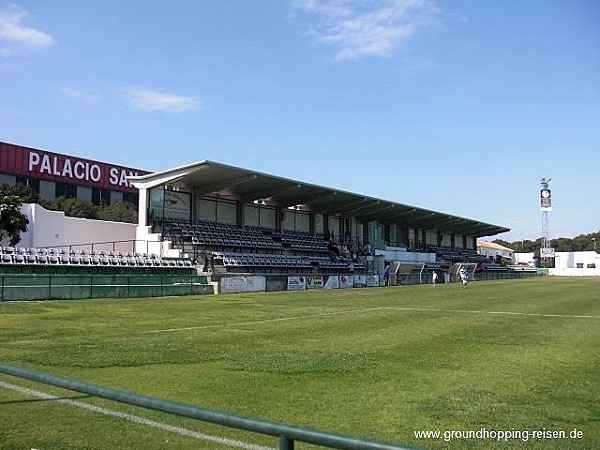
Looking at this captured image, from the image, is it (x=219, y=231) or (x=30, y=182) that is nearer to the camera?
(x=219, y=231)

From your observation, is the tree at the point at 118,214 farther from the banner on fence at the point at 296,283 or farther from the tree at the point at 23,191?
the banner on fence at the point at 296,283

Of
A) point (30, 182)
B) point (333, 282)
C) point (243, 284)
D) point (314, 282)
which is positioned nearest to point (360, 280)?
point (333, 282)

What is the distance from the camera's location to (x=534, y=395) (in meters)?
8.27

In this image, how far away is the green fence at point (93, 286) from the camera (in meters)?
25.0

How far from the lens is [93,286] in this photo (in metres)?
28.4

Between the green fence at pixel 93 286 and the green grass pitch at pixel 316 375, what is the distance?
703 cm

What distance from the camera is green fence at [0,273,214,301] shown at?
25.0 m

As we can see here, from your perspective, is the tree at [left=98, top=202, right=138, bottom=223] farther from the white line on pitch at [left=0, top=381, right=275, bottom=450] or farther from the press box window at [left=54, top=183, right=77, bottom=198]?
the white line on pitch at [left=0, top=381, right=275, bottom=450]

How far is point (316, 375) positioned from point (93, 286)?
21818 mm

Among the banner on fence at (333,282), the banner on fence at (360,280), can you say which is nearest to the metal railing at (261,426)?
the banner on fence at (333,282)

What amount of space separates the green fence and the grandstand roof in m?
11.2

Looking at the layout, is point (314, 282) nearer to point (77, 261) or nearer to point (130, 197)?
point (77, 261)

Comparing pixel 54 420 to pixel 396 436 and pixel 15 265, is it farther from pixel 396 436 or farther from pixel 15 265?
pixel 15 265

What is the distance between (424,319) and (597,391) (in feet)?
36.8
